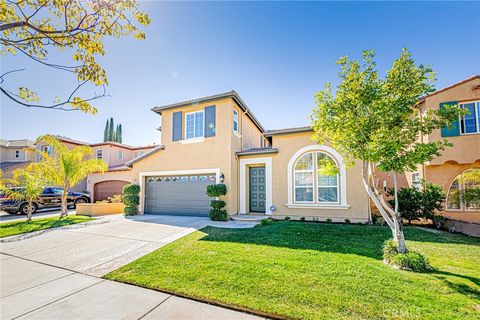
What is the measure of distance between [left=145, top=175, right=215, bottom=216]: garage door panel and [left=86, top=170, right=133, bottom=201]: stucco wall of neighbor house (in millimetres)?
7142

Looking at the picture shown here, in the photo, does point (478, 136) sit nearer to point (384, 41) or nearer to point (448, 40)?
point (448, 40)

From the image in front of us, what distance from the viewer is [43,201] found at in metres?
15.6

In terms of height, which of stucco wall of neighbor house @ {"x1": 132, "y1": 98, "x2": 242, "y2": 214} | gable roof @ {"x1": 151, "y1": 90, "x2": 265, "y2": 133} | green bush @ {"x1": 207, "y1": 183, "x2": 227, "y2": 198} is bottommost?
green bush @ {"x1": 207, "y1": 183, "x2": 227, "y2": 198}

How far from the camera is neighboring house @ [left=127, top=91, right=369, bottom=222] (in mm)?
9961

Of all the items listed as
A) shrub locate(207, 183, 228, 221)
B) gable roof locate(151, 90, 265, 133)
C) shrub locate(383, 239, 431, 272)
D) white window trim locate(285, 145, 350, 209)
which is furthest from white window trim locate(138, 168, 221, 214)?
shrub locate(383, 239, 431, 272)

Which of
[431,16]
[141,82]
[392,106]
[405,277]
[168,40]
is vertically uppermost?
[431,16]

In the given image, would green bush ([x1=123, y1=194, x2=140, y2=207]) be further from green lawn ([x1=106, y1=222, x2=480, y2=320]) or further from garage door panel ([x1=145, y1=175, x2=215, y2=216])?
green lawn ([x1=106, y1=222, x2=480, y2=320])

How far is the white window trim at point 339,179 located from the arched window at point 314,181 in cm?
13

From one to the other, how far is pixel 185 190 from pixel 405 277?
10.6m

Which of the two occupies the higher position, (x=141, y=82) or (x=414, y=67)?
(x=141, y=82)

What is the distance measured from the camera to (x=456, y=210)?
11031 mm

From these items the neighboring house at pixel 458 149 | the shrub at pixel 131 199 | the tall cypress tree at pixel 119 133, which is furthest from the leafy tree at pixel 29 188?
the tall cypress tree at pixel 119 133

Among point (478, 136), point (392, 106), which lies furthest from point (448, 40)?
point (392, 106)

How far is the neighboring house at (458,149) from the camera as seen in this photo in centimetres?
1049
